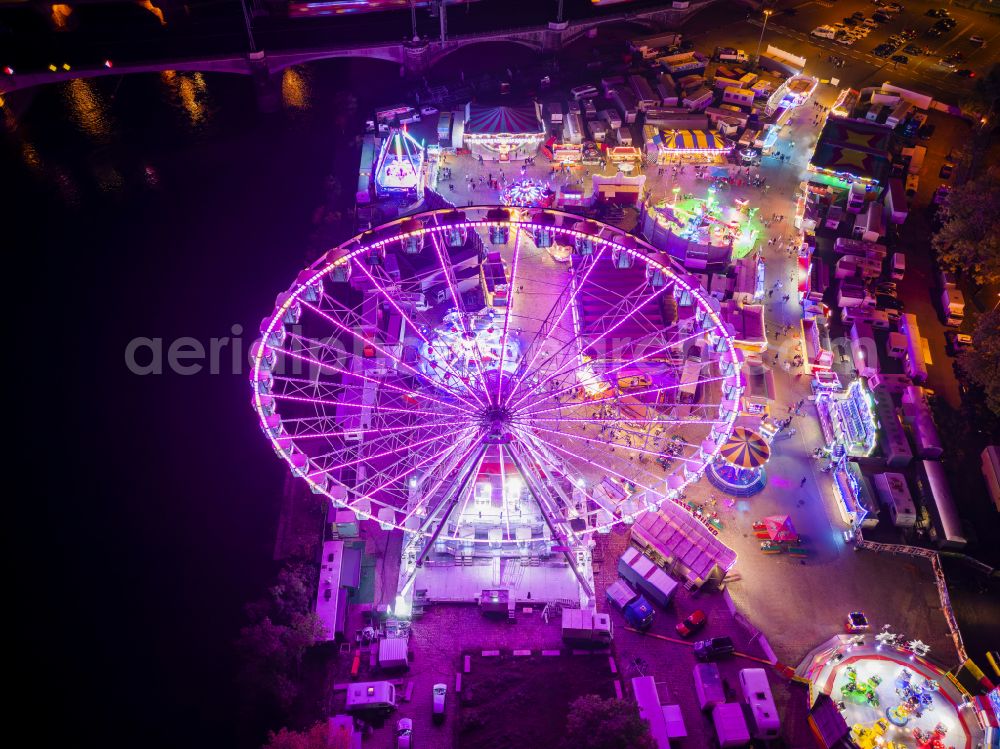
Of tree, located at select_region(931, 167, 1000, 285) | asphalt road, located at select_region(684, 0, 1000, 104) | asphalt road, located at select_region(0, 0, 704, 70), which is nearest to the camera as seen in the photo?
tree, located at select_region(931, 167, 1000, 285)

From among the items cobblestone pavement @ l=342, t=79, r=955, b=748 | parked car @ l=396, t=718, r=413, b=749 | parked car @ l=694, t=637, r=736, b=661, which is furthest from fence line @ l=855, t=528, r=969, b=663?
parked car @ l=396, t=718, r=413, b=749

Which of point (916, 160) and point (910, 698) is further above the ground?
point (916, 160)

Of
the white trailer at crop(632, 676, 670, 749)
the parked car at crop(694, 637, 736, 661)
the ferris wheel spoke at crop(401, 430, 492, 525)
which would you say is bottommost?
the white trailer at crop(632, 676, 670, 749)

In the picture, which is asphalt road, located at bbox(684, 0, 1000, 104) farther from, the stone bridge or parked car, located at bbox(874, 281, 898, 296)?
parked car, located at bbox(874, 281, 898, 296)

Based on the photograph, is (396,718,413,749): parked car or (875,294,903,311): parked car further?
(875,294,903,311): parked car

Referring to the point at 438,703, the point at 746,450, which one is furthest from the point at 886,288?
the point at 438,703

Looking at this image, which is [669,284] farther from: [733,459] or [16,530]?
[16,530]

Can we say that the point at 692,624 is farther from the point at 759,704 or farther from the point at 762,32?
the point at 762,32

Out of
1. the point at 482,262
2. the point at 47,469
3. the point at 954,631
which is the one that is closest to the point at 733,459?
the point at 954,631
